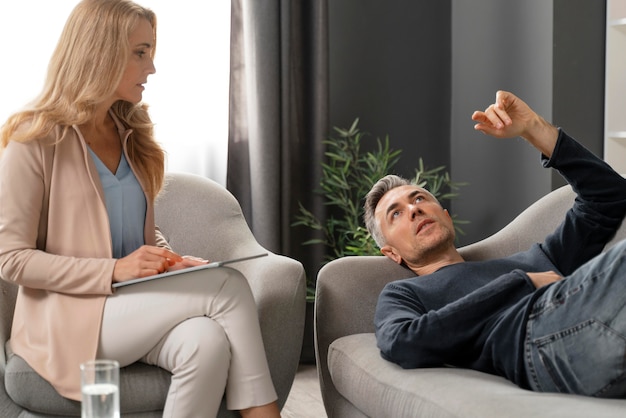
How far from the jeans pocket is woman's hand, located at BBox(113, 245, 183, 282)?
0.91 meters

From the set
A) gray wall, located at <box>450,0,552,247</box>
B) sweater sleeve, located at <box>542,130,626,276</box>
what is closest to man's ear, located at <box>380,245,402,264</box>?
sweater sleeve, located at <box>542,130,626,276</box>

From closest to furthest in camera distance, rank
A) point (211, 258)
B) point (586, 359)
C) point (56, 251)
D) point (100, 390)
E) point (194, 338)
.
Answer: point (100, 390), point (586, 359), point (194, 338), point (56, 251), point (211, 258)

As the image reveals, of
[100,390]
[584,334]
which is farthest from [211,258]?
[100,390]

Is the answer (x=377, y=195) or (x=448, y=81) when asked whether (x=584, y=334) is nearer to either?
(x=377, y=195)

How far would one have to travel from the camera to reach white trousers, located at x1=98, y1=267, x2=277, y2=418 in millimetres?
2119

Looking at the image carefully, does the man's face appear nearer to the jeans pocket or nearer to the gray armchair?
the gray armchair

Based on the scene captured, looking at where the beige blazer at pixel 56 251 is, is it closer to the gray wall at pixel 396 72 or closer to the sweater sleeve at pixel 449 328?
the sweater sleeve at pixel 449 328

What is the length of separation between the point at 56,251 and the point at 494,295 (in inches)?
42.4

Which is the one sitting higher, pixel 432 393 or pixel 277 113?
pixel 277 113

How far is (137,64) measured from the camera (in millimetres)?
2381

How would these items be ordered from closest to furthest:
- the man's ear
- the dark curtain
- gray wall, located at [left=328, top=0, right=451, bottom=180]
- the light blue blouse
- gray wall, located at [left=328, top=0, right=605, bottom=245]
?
the light blue blouse, the man's ear, gray wall, located at [left=328, top=0, right=605, bottom=245], the dark curtain, gray wall, located at [left=328, top=0, right=451, bottom=180]

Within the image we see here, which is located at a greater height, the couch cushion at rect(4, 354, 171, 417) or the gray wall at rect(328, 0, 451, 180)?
the gray wall at rect(328, 0, 451, 180)

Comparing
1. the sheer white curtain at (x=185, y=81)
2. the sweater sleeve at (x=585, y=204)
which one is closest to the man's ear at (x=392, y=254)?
the sweater sleeve at (x=585, y=204)

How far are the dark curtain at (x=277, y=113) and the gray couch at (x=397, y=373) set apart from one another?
1301mm
